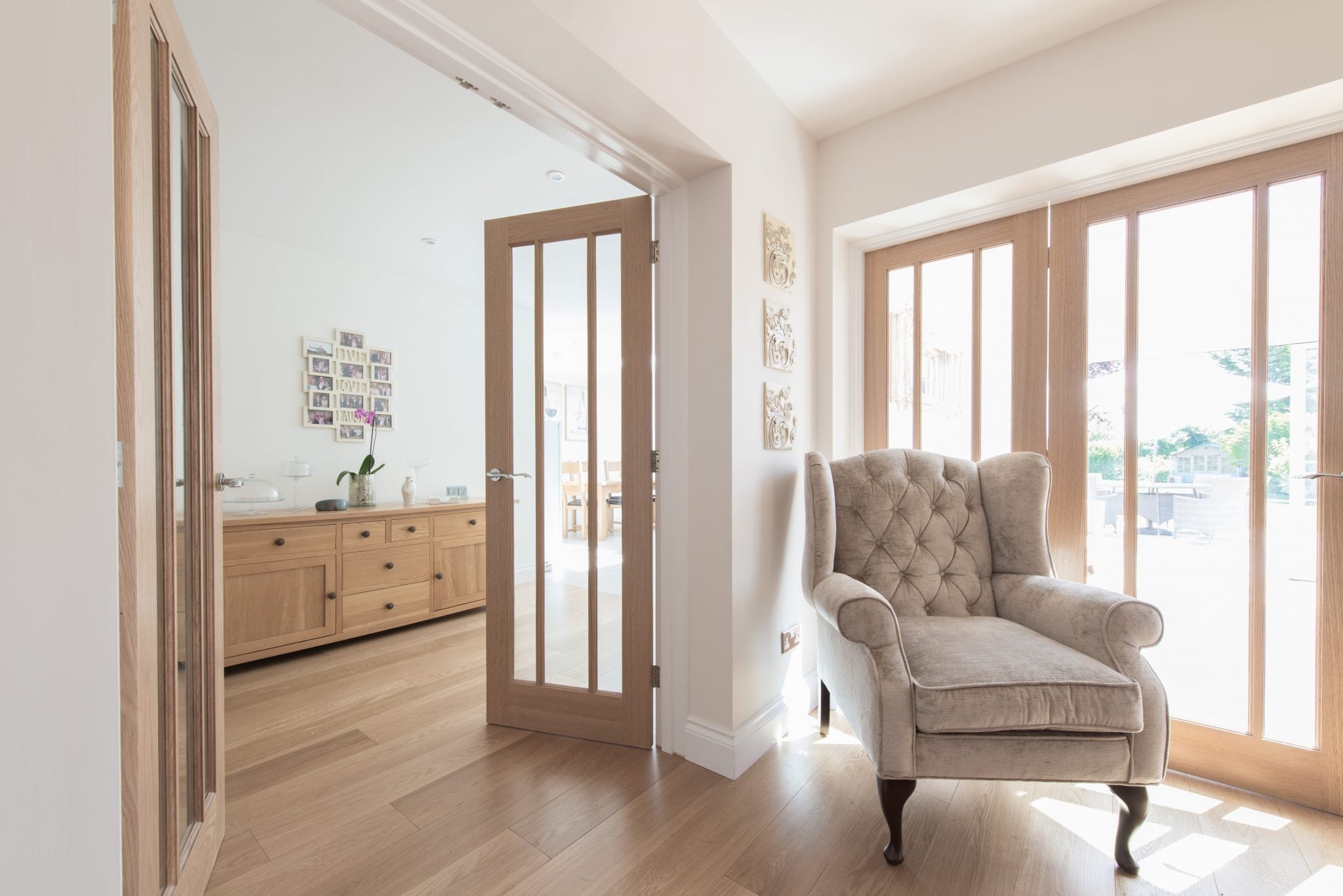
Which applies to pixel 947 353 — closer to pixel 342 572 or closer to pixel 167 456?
pixel 167 456

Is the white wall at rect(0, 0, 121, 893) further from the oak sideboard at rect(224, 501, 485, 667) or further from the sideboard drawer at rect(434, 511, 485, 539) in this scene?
the sideboard drawer at rect(434, 511, 485, 539)

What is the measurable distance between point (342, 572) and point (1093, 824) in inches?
137

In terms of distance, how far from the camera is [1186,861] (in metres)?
1.39

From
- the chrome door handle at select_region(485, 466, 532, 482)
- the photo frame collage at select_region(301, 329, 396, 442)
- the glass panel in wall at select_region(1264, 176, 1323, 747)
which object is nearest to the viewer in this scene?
the glass panel in wall at select_region(1264, 176, 1323, 747)

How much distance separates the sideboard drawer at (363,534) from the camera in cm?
312

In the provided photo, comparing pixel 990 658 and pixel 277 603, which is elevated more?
pixel 990 658

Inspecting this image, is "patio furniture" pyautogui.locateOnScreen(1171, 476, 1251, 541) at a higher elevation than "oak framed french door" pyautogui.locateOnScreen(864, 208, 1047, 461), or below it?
below

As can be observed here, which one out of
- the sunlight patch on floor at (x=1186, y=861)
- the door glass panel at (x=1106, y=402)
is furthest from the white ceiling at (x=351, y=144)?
the sunlight patch on floor at (x=1186, y=861)

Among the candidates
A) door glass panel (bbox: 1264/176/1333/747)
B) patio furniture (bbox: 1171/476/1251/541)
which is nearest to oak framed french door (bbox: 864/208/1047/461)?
patio furniture (bbox: 1171/476/1251/541)

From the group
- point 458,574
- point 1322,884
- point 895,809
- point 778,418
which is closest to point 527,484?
point 778,418

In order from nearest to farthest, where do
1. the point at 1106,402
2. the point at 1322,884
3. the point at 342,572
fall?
the point at 1322,884, the point at 1106,402, the point at 342,572

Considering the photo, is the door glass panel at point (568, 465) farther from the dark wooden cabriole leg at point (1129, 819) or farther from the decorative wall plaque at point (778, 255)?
the dark wooden cabriole leg at point (1129, 819)

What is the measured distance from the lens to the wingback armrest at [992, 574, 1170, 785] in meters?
1.32

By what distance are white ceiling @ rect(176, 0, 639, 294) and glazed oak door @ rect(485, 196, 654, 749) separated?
54 centimetres
